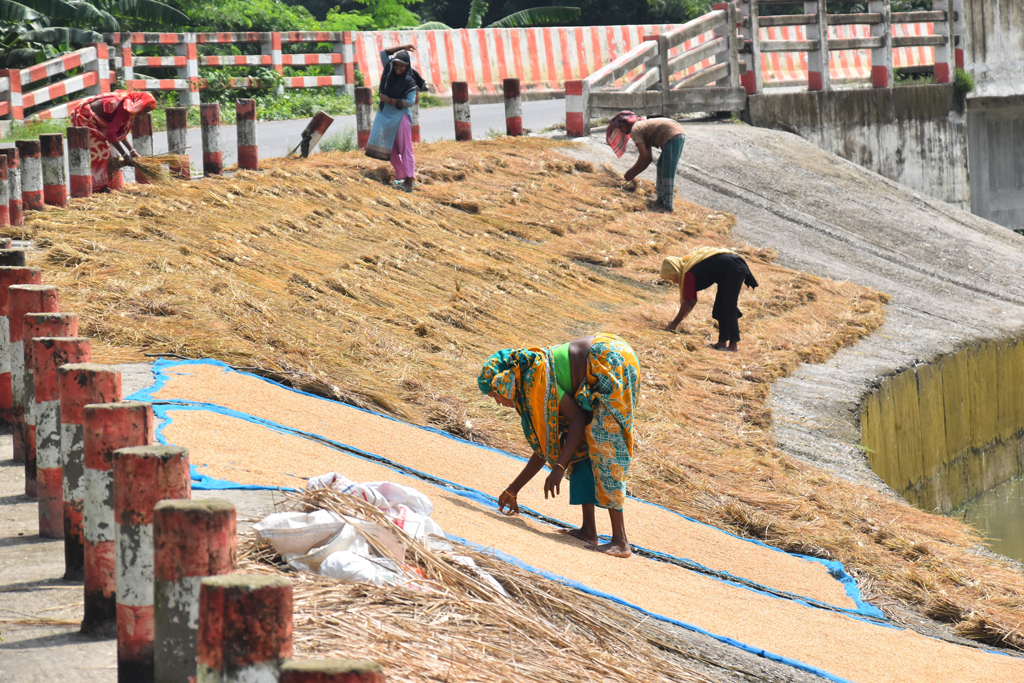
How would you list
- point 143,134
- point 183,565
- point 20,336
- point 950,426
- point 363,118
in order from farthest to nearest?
point 363,118 < point 950,426 < point 143,134 < point 20,336 < point 183,565

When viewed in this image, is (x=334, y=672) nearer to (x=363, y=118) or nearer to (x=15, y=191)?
(x=15, y=191)

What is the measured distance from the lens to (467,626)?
3.93 m

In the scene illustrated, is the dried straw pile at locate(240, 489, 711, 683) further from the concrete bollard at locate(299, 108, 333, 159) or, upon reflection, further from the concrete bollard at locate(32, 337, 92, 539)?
the concrete bollard at locate(299, 108, 333, 159)

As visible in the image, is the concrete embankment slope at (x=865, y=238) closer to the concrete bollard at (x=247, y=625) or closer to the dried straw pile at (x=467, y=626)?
the dried straw pile at (x=467, y=626)

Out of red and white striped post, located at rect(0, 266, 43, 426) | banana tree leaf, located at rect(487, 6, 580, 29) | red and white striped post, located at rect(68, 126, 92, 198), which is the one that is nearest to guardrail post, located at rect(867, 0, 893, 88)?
banana tree leaf, located at rect(487, 6, 580, 29)

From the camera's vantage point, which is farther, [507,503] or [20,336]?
[507,503]

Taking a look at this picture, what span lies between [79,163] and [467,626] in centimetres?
735

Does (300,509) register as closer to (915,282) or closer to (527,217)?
(527,217)

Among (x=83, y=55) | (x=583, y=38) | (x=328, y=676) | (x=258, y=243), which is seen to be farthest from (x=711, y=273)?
(x=583, y=38)

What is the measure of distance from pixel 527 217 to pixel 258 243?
14.3ft

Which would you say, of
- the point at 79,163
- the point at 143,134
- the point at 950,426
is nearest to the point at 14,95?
the point at 143,134

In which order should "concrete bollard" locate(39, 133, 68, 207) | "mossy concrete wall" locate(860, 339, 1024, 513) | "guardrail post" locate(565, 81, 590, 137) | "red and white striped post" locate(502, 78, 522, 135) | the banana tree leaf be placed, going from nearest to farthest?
"concrete bollard" locate(39, 133, 68, 207)
"mossy concrete wall" locate(860, 339, 1024, 513)
"red and white striped post" locate(502, 78, 522, 135)
"guardrail post" locate(565, 81, 590, 137)
the banana tree leaf

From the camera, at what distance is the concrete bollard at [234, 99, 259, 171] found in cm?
1191

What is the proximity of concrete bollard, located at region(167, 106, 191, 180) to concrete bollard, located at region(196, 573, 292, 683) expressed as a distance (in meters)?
9.41
